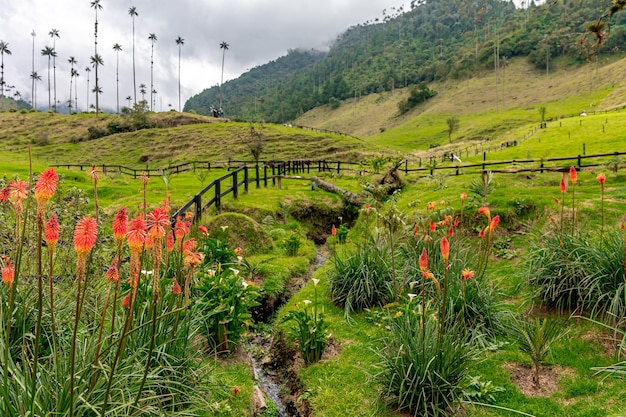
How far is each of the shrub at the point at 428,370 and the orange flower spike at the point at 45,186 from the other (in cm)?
371

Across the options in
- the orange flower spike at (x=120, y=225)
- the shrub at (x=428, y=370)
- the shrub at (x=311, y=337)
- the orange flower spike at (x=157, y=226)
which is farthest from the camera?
the shrub at (x=311, y=337)

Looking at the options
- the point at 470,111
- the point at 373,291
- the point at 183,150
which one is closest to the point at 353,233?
the point at 373,291

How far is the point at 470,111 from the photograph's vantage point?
11581cm

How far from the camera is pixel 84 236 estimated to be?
1.79 m

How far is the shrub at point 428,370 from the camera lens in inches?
173

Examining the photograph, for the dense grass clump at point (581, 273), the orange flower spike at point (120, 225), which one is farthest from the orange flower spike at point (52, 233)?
the dense grass clump at point (581, 273)

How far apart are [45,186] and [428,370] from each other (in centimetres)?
413

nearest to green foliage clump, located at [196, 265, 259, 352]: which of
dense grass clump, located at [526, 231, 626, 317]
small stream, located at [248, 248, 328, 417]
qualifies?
small stream, located at [248, 248, 328, 417]

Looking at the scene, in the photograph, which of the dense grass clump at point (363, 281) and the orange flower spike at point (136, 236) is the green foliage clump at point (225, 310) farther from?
the orange flower spike at point (136, 236)

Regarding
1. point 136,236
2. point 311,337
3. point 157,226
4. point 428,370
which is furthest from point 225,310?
point 136,236

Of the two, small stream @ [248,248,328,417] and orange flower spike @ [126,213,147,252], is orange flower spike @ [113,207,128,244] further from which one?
small stream @ [248,248,328,417]

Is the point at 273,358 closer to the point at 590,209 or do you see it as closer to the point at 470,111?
the point at 590,209

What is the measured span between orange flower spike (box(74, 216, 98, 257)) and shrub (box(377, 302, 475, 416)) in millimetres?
3526

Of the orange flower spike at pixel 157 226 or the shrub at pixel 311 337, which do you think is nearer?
the orange flower spike at pixel 157 226
